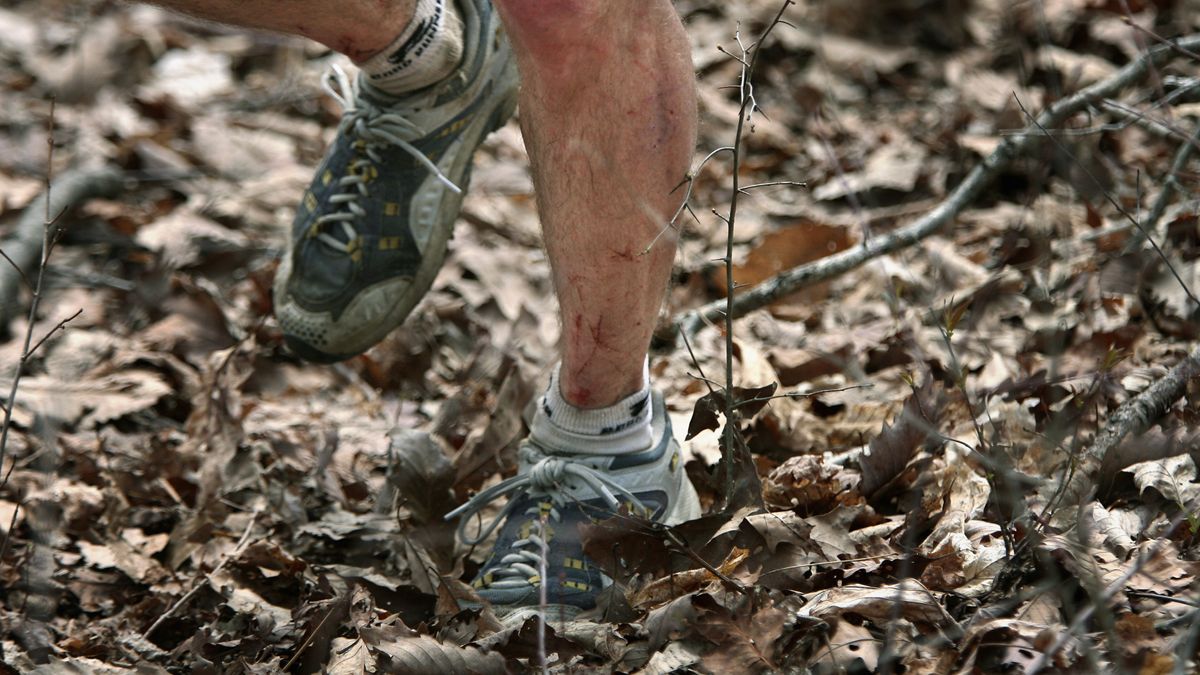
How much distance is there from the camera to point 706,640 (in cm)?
183

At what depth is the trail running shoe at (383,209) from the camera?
2541 millimetres

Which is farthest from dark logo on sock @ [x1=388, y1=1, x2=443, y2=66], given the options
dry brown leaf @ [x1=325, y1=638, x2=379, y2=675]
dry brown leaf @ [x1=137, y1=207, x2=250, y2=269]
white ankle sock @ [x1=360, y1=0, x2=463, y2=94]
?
dry brown leaf @ [x1=137, y1=207, x2=250, y2=269]

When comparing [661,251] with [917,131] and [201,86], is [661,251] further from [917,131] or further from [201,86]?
[201,86]

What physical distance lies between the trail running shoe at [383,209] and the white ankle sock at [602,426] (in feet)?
1.78

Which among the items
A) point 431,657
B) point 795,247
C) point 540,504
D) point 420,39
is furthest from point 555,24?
point 795,247

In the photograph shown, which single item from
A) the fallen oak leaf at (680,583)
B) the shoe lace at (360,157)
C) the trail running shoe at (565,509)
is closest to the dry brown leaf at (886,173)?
the shoe lace at (360,157)

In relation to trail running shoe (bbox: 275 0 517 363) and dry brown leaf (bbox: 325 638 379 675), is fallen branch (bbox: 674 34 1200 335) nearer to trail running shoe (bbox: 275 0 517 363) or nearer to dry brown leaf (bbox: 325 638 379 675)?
trail running shoe (bbox: 275 0 517 363)

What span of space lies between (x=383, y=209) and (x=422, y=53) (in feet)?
1.14

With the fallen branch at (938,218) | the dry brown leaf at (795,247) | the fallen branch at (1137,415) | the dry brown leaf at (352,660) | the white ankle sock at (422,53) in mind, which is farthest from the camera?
the dry brown leaf at (795,247)

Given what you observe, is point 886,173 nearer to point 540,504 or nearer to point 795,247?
point 795,247

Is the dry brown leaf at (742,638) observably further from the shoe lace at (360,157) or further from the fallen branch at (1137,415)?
the shoe lace at (360,157)

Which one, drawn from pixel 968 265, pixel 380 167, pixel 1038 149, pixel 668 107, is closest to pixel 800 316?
pixel 968 265

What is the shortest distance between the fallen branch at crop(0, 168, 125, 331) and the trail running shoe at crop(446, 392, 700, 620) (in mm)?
1557

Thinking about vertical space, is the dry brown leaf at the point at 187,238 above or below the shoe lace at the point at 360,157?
below
